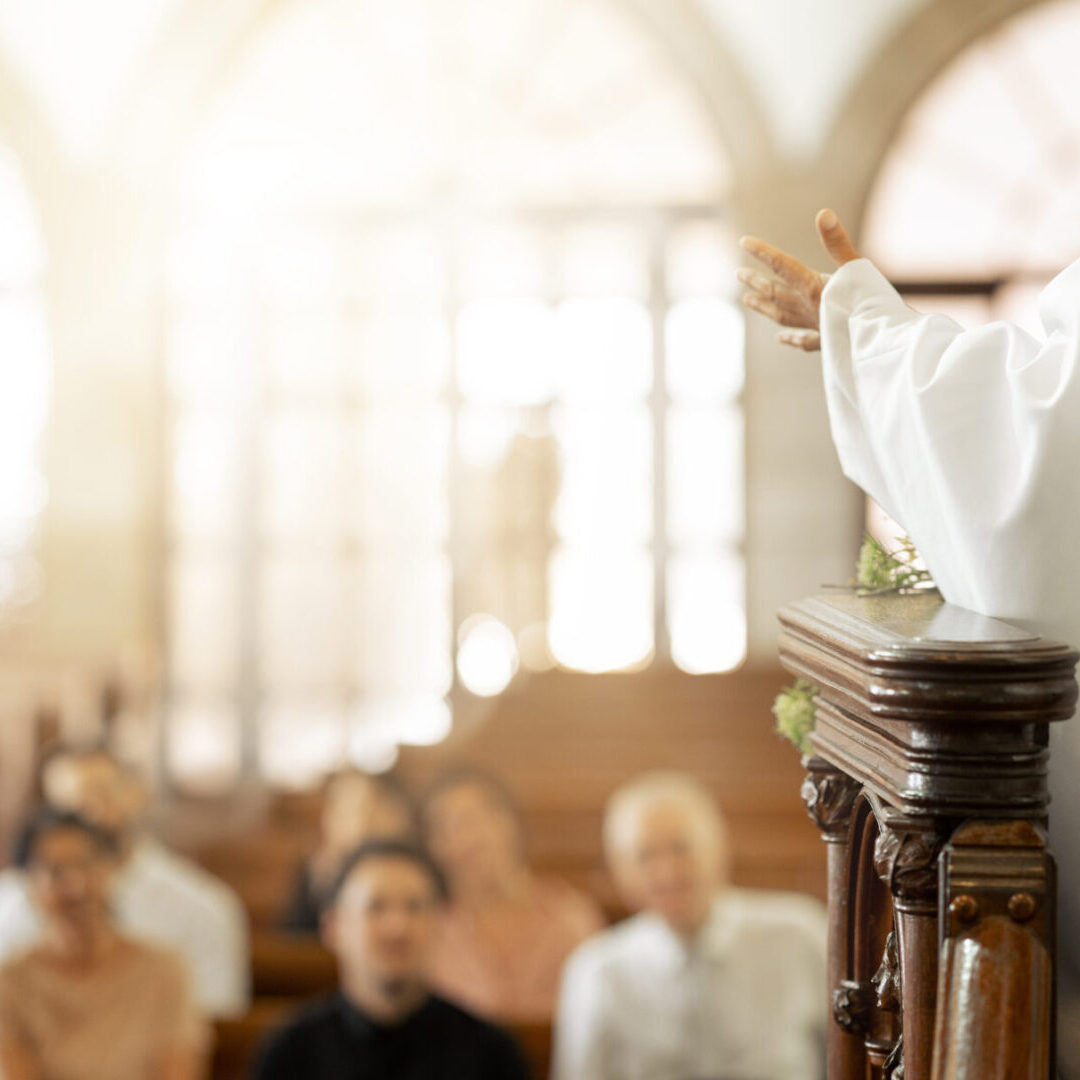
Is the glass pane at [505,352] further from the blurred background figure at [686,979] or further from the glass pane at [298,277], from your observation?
the blurred background figure at [686,979]

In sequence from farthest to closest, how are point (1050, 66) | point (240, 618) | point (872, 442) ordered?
point (240, 618)
point (1050, 66)
point (872, 442)

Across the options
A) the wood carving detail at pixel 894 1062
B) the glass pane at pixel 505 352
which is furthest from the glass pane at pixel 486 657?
the wood carving detail at pixel 894 1062

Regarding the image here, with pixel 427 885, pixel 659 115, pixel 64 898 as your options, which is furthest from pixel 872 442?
pixel 659 115

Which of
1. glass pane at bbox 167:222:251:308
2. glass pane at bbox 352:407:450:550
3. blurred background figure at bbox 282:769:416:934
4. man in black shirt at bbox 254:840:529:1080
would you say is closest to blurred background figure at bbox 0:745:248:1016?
blurred background figure at bbox 282:769:416:934

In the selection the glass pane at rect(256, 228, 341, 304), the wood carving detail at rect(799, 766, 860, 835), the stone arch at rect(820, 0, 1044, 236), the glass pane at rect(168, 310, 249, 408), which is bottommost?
the wood carving detail at rect(799, 766, 860, 835)

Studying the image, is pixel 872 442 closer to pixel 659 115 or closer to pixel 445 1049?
pixel 445 1049

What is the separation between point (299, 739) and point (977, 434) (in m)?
7.72

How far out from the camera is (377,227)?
8.80m

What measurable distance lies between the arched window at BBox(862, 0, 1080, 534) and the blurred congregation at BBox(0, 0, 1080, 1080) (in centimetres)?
2

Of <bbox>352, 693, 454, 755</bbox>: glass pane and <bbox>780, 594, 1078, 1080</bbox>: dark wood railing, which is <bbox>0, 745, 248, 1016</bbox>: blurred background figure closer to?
<bbox>352, 693, 454, 755</bbox>: glass pane

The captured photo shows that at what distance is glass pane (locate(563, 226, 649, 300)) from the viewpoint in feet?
28.4

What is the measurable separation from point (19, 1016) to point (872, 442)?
12.7 feet

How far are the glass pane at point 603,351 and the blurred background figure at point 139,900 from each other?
373 centimetres

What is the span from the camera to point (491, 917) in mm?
5496
